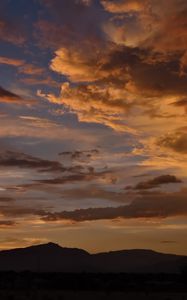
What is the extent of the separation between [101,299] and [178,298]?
883cm

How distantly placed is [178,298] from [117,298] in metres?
6.94

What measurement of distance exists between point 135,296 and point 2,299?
21.7 m

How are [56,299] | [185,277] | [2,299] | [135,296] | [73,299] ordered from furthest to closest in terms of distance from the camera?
→ [185,277] → [135,296] → [73,299] → [56,299] → [2,299]

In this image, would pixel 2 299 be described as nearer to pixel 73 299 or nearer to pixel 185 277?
pixel 73 299

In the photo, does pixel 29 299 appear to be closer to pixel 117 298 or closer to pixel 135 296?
pixel 117 298

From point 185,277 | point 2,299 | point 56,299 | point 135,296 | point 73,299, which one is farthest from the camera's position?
point 185,277

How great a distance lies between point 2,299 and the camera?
51594 millimetres

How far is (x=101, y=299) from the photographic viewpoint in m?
63.3

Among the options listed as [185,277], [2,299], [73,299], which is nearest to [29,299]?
[2,299]

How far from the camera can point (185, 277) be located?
12669cm

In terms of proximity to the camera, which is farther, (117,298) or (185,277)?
(185,277)

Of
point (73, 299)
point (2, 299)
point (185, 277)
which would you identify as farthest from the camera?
point (185, 277)

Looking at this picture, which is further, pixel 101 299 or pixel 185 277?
pixel 185 277

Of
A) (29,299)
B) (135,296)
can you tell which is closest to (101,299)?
(135,296)
